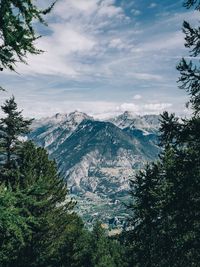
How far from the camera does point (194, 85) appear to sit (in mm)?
15570

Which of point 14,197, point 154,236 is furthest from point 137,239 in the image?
point 14,197

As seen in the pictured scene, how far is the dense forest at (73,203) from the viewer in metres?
9.23

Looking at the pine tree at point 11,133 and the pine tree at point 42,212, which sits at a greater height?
the pine tree at point 11,133

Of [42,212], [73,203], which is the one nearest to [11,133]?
[42,212]

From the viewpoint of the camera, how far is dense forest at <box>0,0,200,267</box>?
30.3ft

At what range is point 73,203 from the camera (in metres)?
38.2

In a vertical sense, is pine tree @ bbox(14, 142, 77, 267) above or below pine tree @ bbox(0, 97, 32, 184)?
below

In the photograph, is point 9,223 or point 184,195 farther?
point 184,195

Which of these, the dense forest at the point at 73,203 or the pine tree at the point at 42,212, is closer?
the dense forest at the point at 73,203

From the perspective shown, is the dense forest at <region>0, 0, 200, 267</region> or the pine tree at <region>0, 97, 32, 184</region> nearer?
the dense forest at <region>0, 0, 200, 267</region>

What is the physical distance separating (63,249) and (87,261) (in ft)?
68.6

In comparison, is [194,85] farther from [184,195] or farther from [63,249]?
[63,249]

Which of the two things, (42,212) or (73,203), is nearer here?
(42,212)

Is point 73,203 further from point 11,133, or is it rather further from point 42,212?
point 11,133
